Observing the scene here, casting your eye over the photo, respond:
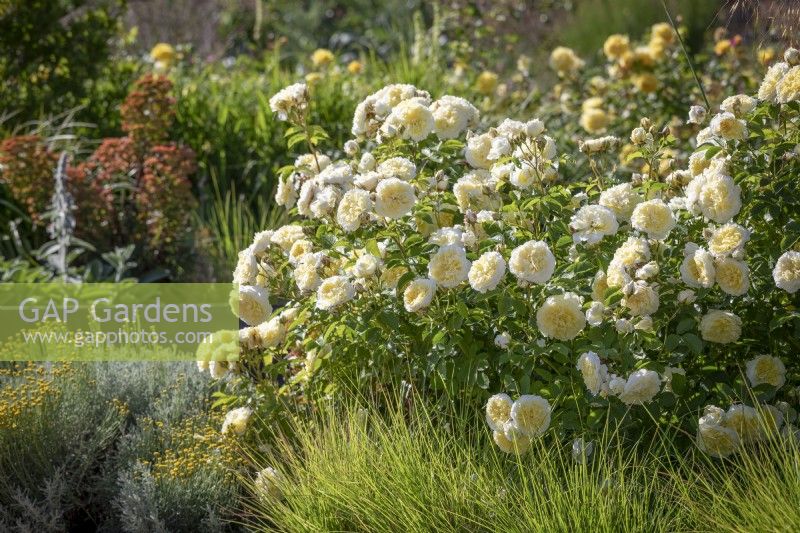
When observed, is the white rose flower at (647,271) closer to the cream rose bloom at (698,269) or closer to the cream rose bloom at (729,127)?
the cream rose bloom at (698,269)

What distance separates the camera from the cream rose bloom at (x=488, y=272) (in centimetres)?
286

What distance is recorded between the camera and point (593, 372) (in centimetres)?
282

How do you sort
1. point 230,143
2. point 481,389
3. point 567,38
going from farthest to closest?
point 567,38, point 230,143, point 481,389

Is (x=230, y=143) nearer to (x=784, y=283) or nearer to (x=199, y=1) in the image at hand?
(x=784, y=283)

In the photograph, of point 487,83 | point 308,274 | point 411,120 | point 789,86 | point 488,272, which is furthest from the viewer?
point 487,83

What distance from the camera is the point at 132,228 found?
227 inches

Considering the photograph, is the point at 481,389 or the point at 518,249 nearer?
the point at 518,249

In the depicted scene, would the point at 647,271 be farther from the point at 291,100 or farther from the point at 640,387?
the point at 291,100

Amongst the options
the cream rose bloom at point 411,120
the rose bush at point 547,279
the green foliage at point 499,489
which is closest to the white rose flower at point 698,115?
the rose bush at point 547,279

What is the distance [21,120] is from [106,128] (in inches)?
19.7

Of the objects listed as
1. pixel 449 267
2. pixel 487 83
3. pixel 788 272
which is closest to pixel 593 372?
pixel 449 267

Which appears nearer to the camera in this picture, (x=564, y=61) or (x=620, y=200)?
(x=620, y=200)

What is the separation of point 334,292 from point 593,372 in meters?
0.74

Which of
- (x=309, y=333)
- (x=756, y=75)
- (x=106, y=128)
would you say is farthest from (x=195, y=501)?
(x=756, y=75)
